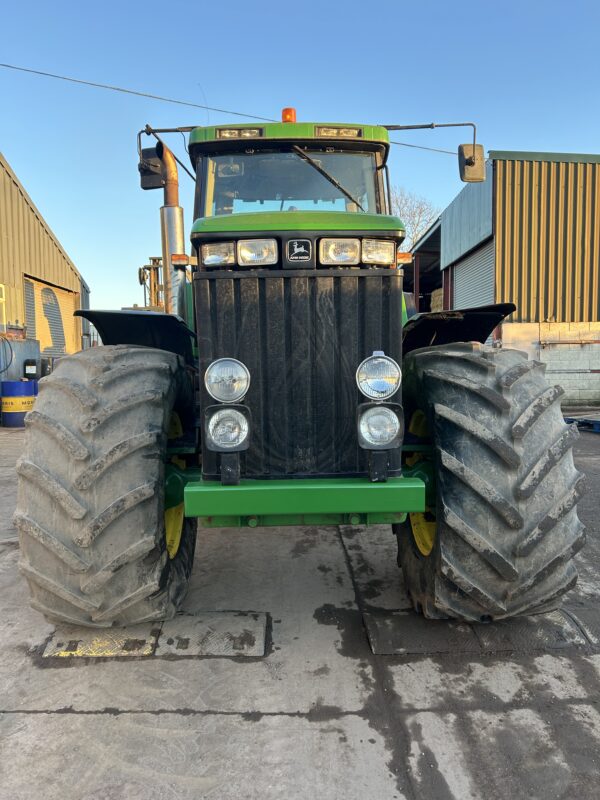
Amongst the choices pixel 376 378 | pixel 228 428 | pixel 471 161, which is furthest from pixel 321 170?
pixel 228 428

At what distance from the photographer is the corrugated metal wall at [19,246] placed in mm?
12134

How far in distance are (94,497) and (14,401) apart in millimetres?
10228

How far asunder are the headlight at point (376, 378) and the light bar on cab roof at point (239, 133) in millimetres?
2042

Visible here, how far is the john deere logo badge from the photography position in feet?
8.36

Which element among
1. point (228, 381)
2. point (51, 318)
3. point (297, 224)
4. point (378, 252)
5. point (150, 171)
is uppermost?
point (150, 171)

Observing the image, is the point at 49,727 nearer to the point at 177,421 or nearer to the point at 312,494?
the point at 312,494

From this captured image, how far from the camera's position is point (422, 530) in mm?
3203

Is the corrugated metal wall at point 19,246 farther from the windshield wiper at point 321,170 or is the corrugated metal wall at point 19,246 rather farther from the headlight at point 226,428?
the headlight at point 226,428

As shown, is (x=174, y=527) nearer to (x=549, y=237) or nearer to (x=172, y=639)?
(x=172, y=639)

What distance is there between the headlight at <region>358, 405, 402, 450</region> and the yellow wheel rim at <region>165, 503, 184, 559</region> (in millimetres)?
1225

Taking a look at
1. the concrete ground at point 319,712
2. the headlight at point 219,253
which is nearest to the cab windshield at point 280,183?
the headlight at point 219,253

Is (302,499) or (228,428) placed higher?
(228,428)

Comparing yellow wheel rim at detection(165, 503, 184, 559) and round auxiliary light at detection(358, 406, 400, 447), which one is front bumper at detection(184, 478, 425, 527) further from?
yellow wheel rim at detection(165, 503, 184, 559)

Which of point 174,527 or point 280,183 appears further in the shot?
point 280,183
